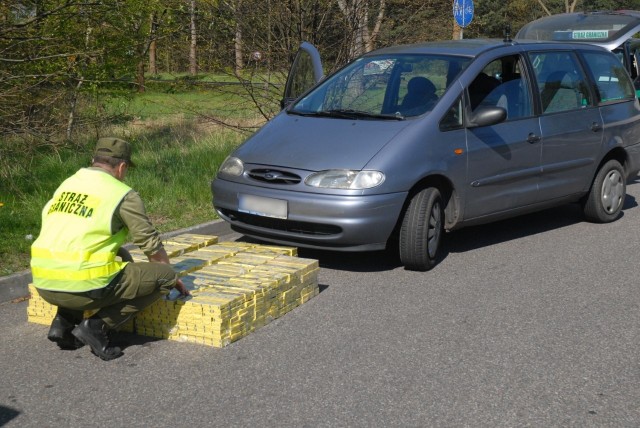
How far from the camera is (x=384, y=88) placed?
814cm

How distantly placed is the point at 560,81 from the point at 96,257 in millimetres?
5398

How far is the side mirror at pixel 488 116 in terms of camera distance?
7.52 m

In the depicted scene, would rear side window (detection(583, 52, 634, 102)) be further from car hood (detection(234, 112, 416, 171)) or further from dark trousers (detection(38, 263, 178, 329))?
dark trousers (detection(38, 263, 178, 329))

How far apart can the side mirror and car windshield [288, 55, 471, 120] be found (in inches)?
14.1

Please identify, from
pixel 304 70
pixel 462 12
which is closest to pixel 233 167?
pixel 304 70

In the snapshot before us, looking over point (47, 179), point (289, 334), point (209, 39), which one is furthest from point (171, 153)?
point (289, 334)

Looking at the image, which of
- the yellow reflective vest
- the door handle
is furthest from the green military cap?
the door handle

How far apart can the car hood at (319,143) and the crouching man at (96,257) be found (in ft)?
6.74

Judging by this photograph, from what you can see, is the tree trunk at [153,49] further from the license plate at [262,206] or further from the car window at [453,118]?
the car window at [453,118]

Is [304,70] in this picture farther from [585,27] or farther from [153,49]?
[585,27]

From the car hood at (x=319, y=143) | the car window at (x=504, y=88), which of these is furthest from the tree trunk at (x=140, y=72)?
the car window at (x=504, y=88)

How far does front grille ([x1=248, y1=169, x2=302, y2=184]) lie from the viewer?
704cm

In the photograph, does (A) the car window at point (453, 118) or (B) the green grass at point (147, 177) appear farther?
(B) the green grass at point (147, 177)

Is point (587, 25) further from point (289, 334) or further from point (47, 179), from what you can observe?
point (289, 334)
